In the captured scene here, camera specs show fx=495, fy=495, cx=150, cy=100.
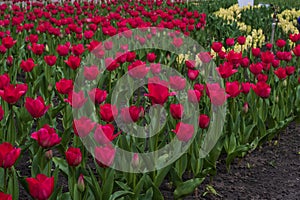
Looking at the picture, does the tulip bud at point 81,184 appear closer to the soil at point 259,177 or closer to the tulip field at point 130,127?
the tulip field at point 130,127

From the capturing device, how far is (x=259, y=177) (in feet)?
11.3

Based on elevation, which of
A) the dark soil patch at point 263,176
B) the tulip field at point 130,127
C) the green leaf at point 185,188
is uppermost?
the tulip field at point 130,127

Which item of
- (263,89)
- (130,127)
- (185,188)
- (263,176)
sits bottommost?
(263,176)

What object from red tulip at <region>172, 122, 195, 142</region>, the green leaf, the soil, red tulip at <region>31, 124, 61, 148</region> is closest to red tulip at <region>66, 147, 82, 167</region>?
red tulip at <region>31, 124, 61, 148</region>

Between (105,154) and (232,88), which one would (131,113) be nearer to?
(105,154)

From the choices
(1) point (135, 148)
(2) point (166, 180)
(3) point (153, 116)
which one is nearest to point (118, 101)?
(3) point (153, 116)

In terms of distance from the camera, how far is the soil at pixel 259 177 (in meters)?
3.16

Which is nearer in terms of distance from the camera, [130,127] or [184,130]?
[184,130]

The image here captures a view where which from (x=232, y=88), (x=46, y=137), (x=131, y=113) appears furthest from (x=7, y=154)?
(x=232, y=88)

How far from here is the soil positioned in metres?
3.16

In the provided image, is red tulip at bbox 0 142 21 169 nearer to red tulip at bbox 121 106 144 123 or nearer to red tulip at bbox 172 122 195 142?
red tulip at bbox 121 106 144 123

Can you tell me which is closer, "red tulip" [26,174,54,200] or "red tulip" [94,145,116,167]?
"red tulip" [26,174,54,200]

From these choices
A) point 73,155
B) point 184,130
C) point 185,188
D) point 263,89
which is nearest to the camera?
point 73,155

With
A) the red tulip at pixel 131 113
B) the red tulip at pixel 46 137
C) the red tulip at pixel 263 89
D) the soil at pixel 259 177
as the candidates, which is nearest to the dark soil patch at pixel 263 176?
the soil at pixel 259 177
